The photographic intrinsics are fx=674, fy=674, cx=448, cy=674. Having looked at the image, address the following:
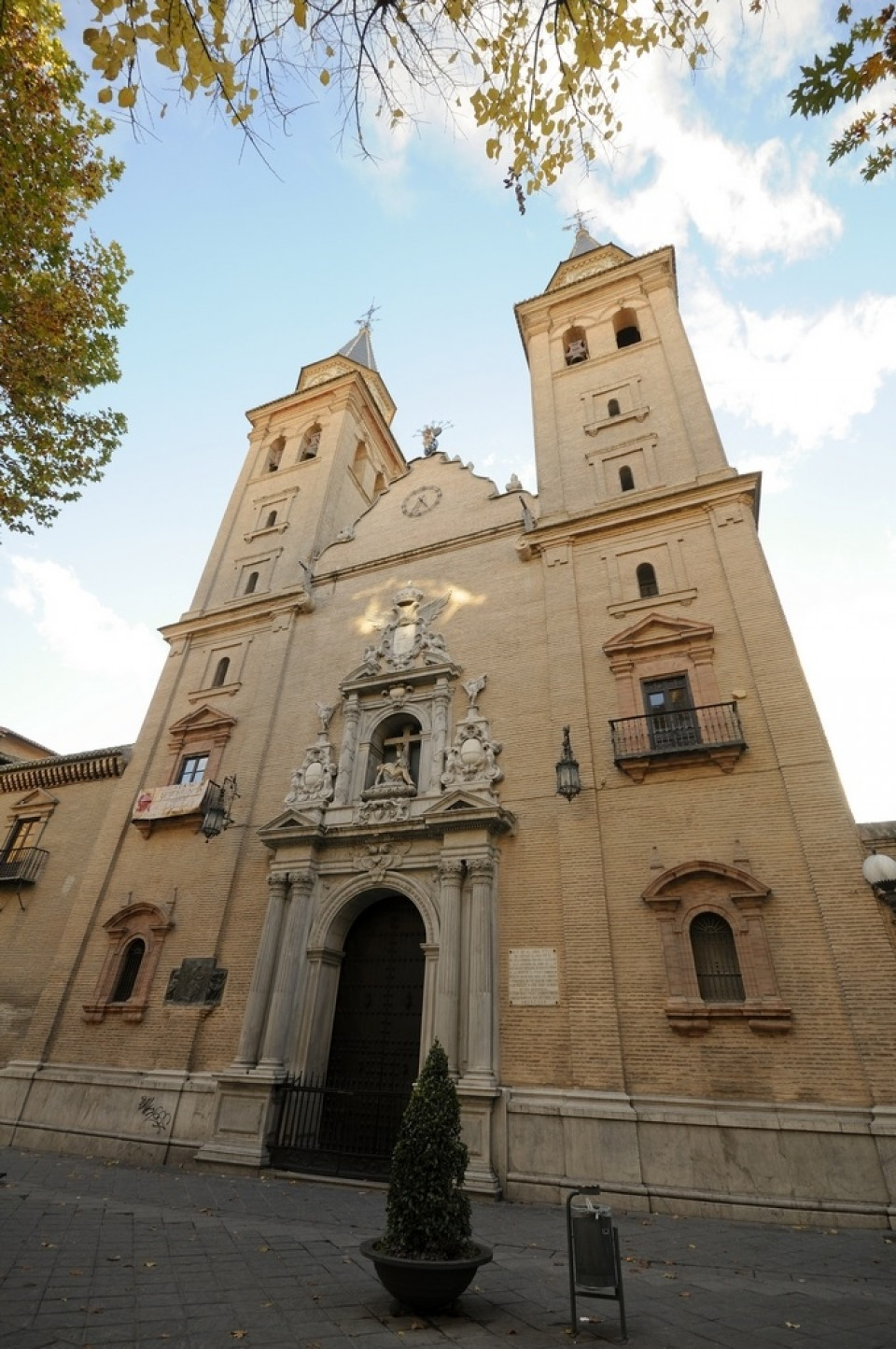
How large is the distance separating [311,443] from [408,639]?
12.7 meters

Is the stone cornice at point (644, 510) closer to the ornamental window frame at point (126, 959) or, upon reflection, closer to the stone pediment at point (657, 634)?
the stone pediment at point (657, 634)

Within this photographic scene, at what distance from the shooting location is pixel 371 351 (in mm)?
31594

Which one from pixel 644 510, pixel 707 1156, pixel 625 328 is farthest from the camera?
pixel 625 328

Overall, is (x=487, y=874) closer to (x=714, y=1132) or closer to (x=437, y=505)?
(x=714, y=1132)

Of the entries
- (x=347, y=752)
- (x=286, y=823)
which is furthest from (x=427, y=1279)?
(x=347, y=752)

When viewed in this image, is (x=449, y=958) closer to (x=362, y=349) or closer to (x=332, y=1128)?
(x=332, y=1128)

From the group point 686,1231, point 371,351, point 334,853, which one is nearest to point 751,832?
point 686,1231

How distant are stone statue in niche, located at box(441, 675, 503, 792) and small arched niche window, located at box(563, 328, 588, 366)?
12.1 m

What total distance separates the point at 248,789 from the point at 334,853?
298 cm

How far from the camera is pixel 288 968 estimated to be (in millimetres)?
12266

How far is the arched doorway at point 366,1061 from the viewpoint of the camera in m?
10.6

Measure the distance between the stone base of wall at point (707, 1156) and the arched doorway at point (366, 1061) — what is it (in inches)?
97.4

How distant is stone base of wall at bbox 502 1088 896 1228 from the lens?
794 centimetres

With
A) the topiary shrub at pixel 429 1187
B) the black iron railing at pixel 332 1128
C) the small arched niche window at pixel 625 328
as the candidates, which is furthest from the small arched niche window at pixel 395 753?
the small arched niche window at pixel 625 328
